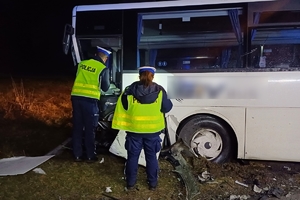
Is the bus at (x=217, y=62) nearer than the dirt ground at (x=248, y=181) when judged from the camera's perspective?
No

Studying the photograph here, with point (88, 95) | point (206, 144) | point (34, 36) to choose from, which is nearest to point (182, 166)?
point (206, 144)

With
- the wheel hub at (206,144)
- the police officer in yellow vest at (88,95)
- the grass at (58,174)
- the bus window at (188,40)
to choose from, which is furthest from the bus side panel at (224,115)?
the police officer in yellow vest at (88,95)

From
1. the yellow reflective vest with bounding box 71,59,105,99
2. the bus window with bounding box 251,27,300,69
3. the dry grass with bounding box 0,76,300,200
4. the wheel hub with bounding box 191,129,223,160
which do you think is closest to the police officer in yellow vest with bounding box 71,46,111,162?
the yellow reflective vest with bounding box 71,59,105,99

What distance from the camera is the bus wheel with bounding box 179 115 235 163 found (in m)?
6.29

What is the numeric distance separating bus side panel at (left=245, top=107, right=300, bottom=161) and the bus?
0.02 m

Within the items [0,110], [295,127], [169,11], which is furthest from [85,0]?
[295,127]

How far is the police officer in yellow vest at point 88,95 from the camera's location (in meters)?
6.09

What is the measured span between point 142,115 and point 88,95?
1439 millimetres

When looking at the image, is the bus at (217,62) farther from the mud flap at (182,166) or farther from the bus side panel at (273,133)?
the mud flap at (182,166)

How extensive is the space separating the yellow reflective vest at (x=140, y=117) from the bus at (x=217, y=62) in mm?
1188

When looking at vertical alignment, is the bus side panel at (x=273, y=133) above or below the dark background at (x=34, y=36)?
below

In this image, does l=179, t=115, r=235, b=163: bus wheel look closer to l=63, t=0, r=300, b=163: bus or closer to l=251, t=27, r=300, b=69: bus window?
l=63, t=0, r=300, b=163: bus

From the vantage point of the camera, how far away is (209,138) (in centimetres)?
641

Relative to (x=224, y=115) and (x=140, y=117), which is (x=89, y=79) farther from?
(x=224, y=115)
